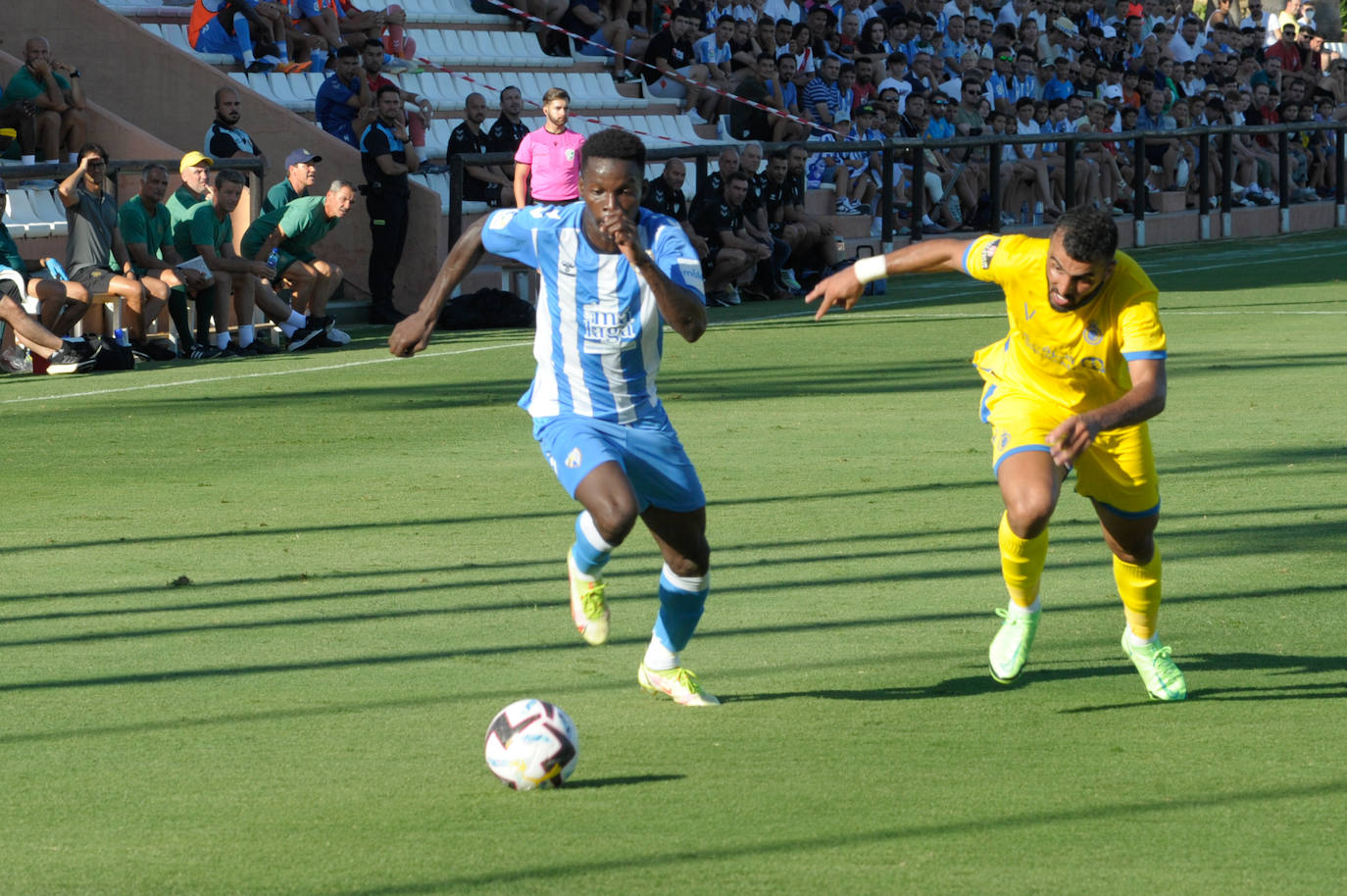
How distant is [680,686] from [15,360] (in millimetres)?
10680

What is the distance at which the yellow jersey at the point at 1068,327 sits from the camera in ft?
19.2

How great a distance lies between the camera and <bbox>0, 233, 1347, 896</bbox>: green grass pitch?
14.6 feet

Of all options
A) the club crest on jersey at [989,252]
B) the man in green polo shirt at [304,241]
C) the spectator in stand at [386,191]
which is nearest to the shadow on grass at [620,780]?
the club crest on jersey at [989,252]

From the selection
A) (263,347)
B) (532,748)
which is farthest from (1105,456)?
(263,347)

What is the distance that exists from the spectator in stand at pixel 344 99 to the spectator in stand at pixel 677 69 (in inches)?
287

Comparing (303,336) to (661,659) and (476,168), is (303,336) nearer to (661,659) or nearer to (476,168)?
(476,168)

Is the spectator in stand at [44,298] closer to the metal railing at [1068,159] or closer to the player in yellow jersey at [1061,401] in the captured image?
the metal railing at [1068,159]

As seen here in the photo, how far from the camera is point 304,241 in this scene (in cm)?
1694

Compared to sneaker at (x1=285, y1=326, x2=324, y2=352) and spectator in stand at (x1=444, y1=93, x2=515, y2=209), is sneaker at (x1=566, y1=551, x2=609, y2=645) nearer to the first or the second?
sneaker at (x1=285, y1=326, x2=324, y2=352)

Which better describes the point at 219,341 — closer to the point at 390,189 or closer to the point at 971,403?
the point at 390,189

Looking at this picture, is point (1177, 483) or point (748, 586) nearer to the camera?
point (748, 586)

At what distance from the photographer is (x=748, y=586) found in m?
7.56

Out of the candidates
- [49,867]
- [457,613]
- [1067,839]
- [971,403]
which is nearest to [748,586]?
[457,613]

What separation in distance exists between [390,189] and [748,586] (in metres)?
12.4
